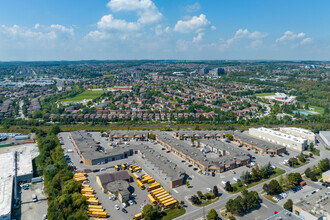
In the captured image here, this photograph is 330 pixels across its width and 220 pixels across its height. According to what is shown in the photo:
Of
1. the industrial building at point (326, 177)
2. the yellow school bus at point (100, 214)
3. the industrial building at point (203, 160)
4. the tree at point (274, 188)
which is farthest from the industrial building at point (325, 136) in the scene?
the yellow school bus at point (100, 214)

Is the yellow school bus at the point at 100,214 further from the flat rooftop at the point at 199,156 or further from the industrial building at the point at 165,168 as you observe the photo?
the flat rooftop at the point at 199,156

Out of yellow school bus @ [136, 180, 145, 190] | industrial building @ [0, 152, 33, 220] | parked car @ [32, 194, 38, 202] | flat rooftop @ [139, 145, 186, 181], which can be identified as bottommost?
parked car @ [32, 194, 38, 202]

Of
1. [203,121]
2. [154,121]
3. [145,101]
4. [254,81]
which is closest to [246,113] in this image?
[203,121]

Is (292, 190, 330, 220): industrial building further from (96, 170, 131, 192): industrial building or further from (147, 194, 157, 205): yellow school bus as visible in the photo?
(96, 170, 131, 192): industrial building

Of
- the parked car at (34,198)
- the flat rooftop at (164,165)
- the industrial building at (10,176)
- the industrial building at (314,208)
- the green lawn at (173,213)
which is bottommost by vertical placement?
the parked car at (34,198)

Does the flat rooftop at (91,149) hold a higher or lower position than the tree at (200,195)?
higher

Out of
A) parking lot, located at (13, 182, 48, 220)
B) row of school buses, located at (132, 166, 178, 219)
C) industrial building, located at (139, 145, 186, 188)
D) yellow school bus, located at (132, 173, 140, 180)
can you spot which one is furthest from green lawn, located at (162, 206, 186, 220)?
parking lot, located at (13, 182, 48, 220)
